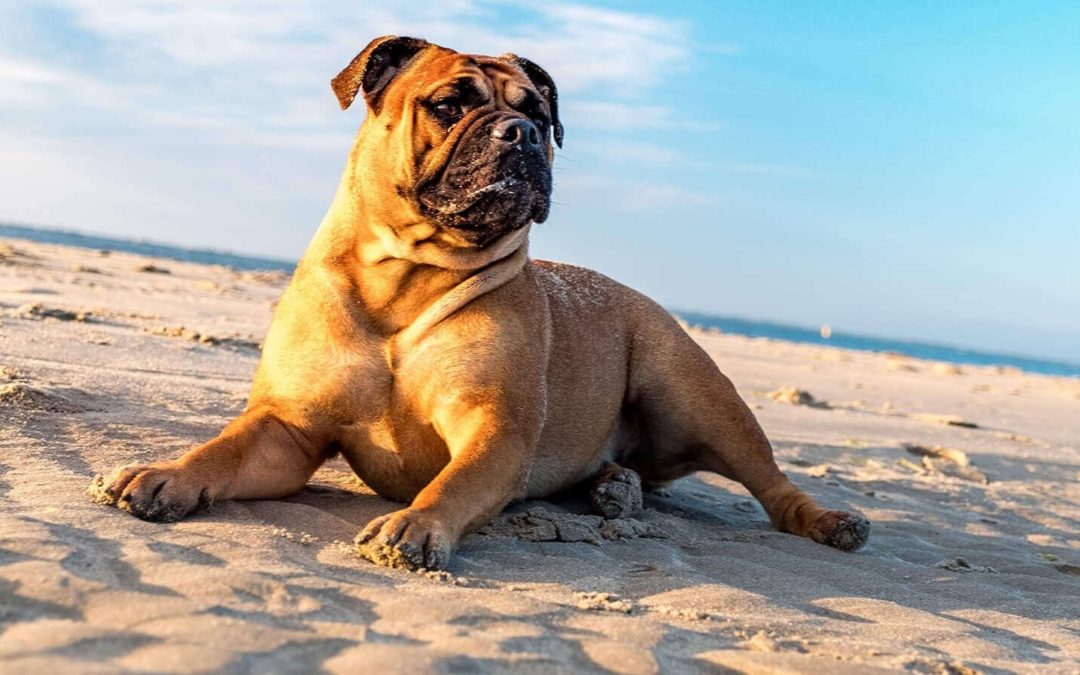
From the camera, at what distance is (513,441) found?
4.15 m

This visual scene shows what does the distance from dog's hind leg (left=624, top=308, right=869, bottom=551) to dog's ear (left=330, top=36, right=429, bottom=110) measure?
6.52ft

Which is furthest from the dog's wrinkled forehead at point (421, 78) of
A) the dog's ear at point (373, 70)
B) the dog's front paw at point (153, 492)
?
the dog's front paw at point (153, 492)

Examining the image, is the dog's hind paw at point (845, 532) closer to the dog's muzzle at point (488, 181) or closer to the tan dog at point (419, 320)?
the tan dog at point (419, 320)

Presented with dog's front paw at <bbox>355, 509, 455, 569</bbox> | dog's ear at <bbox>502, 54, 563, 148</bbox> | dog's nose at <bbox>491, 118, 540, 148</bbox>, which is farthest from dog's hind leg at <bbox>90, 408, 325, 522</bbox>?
dog's ear at <bbox>502, 54, 563, 148</bbox>

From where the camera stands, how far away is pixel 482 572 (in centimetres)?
349

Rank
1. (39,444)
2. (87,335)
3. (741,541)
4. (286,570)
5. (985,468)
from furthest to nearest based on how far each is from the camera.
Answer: (985,468), (87,335), (741,541), (39,444), (286,570)

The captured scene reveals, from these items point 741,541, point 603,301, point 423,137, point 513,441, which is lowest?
point 741,541

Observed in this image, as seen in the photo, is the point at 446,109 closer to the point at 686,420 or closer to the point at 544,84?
the point at 544,84

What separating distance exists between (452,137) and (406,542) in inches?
66.1

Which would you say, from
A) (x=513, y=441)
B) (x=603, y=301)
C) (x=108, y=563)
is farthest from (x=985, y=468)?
(x=108, y=563)

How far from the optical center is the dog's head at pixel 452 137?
427 cm

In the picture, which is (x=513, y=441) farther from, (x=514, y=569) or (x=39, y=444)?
(x=39, y=444)

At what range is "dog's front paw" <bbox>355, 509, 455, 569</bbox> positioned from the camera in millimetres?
3377

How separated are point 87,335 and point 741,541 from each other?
5261 mm
